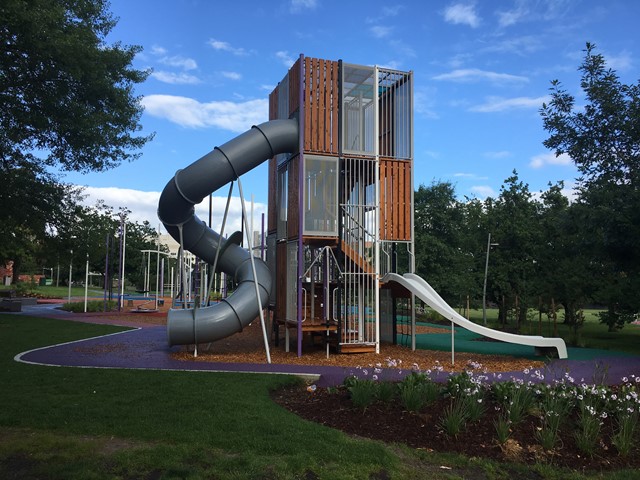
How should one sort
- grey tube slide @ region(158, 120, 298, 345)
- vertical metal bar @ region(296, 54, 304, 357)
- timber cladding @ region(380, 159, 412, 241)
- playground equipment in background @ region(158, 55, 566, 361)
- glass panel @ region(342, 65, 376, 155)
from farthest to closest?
glass panel @ region(342, 65, 376, 155) → timber cladding @ region(380, 159, 412, 241) → vertical metal bar @ region(296, 54, 304, 357) → playground equipment in background @ region(158, 55, 566, 361) → grey tube slide @ region(158, 120, 298, 345)

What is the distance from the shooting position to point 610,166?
16906mm

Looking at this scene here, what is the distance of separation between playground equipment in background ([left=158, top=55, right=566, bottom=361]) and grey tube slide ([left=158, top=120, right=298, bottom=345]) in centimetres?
3

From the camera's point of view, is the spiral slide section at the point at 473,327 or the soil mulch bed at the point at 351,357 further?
the spiral slide section at the point at 473,327

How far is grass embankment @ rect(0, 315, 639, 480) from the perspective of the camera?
482 cm

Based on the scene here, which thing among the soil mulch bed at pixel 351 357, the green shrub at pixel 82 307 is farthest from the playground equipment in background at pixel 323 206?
the green shrub at pixel 82 307

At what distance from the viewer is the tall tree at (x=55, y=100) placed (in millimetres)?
13547

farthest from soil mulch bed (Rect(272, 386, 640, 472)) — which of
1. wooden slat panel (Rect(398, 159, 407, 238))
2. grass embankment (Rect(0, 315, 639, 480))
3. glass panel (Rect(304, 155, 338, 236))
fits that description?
wooden slat panel (Rect(398, 159, 407, 238))

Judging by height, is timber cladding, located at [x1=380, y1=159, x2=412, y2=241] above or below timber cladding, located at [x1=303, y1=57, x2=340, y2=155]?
below

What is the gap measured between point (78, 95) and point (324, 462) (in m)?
14.9

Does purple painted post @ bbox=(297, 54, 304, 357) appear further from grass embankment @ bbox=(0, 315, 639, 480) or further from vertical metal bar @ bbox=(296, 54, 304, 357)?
grass embankment @ bbox=(0, 315, 639, 480)

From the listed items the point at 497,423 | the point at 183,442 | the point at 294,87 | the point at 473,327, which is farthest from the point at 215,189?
the point at 497,423

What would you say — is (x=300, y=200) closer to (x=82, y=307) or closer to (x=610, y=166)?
(x=610, y=166)

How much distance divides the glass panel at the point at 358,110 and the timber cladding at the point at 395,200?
77cm

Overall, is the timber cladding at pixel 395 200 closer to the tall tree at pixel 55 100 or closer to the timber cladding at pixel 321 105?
the timber cladding at pixel 321 105
